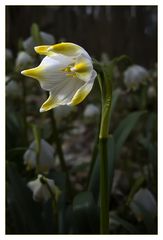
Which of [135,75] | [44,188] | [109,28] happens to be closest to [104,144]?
[44,188]

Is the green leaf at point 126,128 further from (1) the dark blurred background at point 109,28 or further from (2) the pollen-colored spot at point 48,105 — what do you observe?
(1) the dark blurred background at point 109,28

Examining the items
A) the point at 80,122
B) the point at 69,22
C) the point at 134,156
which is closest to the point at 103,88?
the point at 134,156

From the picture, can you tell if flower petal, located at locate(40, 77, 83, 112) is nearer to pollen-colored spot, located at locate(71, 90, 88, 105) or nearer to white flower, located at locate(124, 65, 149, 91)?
pollen-colored spot, located at locate(71, 90, 88, 105)

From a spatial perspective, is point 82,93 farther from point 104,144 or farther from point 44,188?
point 44,188

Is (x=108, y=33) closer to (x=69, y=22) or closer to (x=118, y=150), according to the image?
(x=69, y=22)

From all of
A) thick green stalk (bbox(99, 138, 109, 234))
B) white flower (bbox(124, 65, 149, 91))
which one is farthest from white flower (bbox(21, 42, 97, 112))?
white flower (bbox(124, 65, 149, 91))

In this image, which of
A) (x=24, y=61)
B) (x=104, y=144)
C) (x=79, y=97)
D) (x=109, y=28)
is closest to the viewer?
(x=79, y=97)
